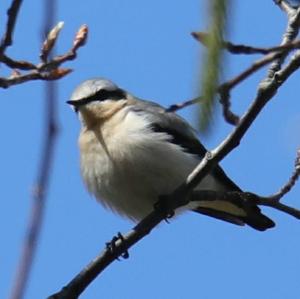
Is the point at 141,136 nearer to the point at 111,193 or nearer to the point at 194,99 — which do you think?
the point at 111,193

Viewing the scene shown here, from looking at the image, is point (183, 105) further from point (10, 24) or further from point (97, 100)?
point (97, 100)

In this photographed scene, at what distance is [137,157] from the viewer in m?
6.08

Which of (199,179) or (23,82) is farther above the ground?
(199,179)

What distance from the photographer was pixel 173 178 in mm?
6055

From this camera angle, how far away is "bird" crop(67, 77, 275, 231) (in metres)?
6.09

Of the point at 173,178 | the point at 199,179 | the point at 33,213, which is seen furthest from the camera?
the point at 173,178

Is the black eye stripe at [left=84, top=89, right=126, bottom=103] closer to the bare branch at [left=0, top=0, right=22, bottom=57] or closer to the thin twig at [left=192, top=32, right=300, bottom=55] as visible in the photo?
the bare branch at [left=0, top=0, right=22, bottom=57]

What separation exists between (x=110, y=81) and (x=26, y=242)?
→ 5.91 metres

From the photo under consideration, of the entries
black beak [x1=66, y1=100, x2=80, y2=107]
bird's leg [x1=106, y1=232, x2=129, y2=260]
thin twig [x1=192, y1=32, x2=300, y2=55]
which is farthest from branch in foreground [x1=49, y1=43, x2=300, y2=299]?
black beak [x1=66, y1=100, x2=80, y2=107]

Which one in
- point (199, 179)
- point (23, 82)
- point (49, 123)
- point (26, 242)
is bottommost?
point (26, 242)

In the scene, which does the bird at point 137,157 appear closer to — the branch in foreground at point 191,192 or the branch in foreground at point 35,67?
the branch in foreground at point 191,192

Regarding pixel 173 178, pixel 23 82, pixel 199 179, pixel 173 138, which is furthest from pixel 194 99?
pixel 173 138

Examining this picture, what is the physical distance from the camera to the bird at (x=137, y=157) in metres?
6.09

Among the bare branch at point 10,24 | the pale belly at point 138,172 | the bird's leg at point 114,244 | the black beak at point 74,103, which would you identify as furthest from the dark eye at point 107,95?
the bare branch at point 10,24
